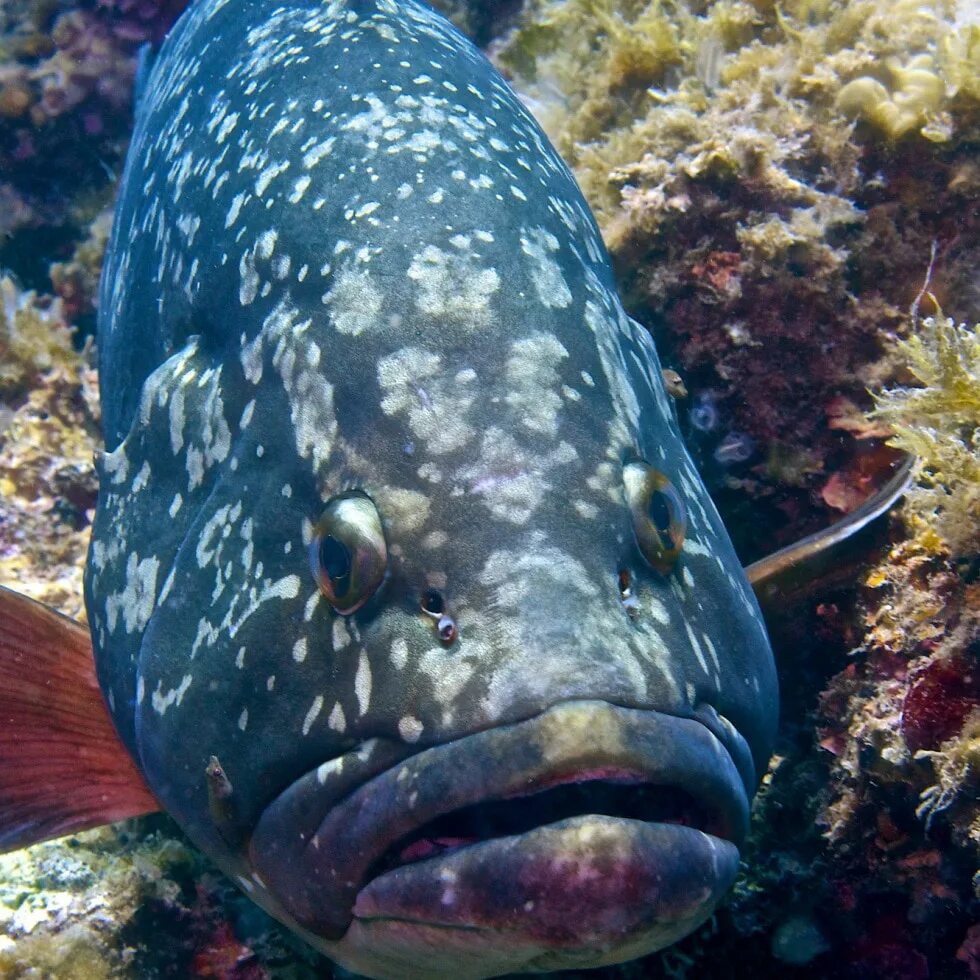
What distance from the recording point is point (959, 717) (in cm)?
277

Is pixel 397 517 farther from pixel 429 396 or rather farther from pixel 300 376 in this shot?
pixel 300 376

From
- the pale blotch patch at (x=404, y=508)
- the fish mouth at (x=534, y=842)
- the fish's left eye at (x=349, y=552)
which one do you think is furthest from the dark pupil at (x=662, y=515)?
the fish's left eye at (x=349, y=552)

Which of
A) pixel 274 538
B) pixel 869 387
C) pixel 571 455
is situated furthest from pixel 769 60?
pixel 274 538

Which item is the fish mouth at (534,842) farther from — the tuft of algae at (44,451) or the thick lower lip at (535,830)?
the tuft of algae at (44,451)

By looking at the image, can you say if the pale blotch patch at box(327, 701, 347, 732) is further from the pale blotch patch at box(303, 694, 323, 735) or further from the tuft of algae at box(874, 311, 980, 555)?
the tuft of algae at box(874, 311, 980, 555)

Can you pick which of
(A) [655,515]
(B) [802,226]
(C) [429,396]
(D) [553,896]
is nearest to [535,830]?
(D) [553,896]

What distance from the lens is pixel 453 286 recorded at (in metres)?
2.60

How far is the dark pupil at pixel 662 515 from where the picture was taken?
2.47 metres

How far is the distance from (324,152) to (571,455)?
1519 millimetres

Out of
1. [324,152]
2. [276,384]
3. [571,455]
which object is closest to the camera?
[571,455]

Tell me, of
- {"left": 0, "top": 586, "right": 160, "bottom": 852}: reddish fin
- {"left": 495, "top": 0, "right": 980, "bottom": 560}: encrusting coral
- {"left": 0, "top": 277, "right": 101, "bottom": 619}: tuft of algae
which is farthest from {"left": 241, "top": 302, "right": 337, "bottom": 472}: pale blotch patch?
{"left": 0, "top": 277, "right": 101, "bottom": 619}: tuft of algae

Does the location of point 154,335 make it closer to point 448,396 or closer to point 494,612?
point 448,396

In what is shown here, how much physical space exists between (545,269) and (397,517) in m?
1.00

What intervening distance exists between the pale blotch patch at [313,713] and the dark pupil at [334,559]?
0.31m
